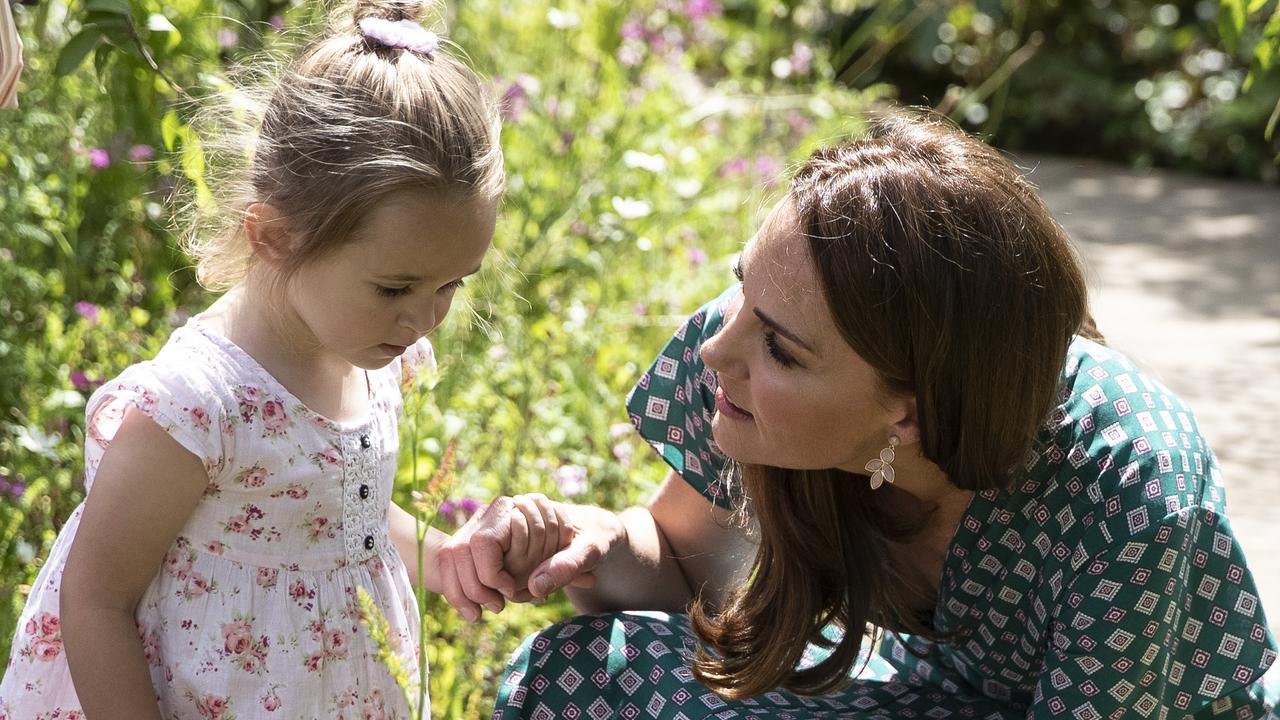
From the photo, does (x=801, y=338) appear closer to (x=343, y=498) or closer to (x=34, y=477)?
(x=343, y=498)

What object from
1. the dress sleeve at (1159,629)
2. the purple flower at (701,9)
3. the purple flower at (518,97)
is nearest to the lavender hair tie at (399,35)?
the dress sleeve at (1159,629)

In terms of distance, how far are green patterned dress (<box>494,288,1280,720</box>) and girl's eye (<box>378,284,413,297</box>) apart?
53 centimetres

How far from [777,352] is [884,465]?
19cm

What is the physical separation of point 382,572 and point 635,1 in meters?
2.89

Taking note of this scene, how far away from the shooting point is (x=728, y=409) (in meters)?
1.63

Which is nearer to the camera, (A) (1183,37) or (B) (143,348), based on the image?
(B) (143,348)

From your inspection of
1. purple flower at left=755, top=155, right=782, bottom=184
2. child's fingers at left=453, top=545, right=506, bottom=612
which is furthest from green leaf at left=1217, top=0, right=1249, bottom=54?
purple flower at left=755, top=155, right=782, bottom=184

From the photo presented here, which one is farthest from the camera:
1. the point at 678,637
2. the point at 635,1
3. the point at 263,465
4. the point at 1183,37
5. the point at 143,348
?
the point at 1183,37

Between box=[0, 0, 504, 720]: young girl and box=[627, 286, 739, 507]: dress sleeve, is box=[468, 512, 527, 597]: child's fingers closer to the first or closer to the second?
box=[0, 0, 504, 720]: young girl

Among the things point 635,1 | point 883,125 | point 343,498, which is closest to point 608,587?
point 343,498

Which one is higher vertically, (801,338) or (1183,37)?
(801,338)

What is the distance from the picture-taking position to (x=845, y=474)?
5.78ft

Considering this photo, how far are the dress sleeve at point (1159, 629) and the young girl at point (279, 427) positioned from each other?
0.77m

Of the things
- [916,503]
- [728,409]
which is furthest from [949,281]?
[916,503]
